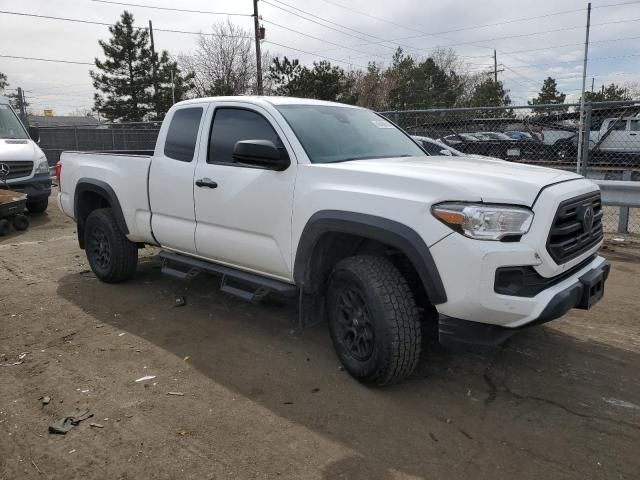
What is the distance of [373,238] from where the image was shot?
10.6ft

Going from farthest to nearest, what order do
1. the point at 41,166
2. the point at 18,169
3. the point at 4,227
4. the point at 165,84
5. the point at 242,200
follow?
the point at 165,84 < the point at 41,166 < the point at 18,169 < the point at 4,227 < the point at 242,200

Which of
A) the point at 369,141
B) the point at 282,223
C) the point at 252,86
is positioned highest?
the point at 252,86

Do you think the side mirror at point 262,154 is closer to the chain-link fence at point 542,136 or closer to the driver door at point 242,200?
the driver door at point 242,200

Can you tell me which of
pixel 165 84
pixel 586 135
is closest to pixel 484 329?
pixel 586 135

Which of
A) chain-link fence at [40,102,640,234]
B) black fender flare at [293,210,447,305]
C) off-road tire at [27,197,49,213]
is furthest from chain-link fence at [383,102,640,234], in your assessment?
off-road tire at [27,197,49,213]

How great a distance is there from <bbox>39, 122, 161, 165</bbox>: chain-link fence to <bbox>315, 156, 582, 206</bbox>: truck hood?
15.9 m

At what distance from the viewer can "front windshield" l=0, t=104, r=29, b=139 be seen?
10680mm

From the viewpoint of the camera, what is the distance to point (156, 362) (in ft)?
12.9

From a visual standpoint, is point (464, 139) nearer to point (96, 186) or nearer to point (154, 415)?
point (96, 186)

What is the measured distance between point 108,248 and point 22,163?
19.1 ft

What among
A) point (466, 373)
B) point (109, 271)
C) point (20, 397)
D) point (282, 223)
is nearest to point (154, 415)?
point (20, 397)

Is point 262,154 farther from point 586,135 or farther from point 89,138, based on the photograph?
point 89,138

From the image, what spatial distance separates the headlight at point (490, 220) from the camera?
111 inches

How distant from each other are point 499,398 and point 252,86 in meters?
42.1
